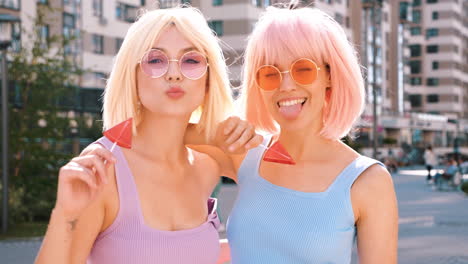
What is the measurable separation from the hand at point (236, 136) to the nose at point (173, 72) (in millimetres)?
289

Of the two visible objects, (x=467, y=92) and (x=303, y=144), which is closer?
(x=303, y=144)

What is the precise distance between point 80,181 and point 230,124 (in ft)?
2.73

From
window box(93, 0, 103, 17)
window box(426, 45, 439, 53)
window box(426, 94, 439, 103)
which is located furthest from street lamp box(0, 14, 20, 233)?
window box(426, 45, 439, 53)

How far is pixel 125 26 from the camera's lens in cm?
4528

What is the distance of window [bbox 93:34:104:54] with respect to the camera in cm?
4328

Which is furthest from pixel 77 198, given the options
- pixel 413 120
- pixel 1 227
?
pixel 413 120

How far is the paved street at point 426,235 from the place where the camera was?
10.7m

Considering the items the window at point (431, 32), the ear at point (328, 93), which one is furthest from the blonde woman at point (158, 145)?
the window at point (431, 32)

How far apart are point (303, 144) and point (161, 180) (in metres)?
0.71

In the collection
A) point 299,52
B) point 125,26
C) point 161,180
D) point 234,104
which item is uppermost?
point 125,26

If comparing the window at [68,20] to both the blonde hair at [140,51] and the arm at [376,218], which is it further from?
the arm at [376,218]

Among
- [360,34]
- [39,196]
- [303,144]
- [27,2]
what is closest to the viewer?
[303,144]

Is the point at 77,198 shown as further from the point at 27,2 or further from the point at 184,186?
the point at 27,2

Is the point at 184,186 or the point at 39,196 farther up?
the point at 184,186
